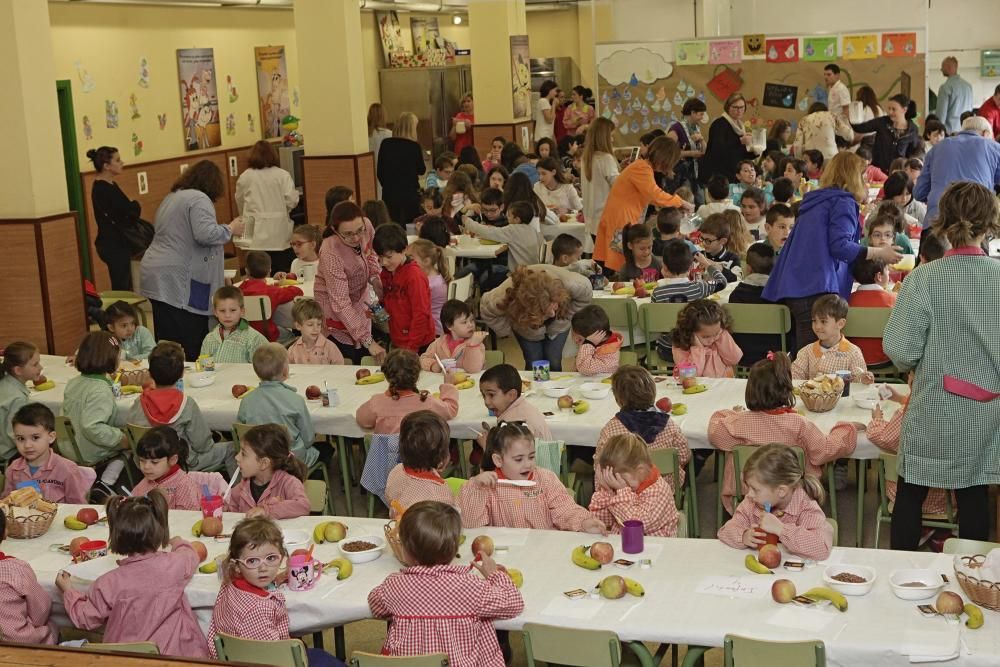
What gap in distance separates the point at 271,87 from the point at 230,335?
29.6ft

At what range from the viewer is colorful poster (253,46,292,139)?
51.3ft

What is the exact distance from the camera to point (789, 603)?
12.4 feet

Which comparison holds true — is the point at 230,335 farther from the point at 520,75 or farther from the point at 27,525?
the point at 520,75

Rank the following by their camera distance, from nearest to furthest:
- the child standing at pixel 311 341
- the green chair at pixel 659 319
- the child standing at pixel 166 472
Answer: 1. the child standing at pixel 166 472
2. the child standing at pixel 311 341
3. the green chair at pixel 659 319

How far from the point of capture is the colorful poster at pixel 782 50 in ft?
47.5

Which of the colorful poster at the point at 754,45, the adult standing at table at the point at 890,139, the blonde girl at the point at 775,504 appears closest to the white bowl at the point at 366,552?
the blonde girl at the point at 775,504

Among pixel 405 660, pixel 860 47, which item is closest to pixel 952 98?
pixel 860 47

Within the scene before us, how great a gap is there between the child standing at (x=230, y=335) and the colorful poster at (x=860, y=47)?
9.16 meters

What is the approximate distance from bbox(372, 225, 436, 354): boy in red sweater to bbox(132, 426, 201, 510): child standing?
236 centimetres

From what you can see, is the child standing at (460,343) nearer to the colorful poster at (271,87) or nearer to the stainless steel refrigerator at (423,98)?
the colorful poster at (271,87)

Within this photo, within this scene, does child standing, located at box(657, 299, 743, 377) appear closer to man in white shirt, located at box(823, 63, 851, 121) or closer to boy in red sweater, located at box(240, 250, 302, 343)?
boy in red sweater, located at box(240, 250, 302, 343)

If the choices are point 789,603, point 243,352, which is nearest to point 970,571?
point 789,603

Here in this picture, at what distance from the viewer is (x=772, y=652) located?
11.3 feet

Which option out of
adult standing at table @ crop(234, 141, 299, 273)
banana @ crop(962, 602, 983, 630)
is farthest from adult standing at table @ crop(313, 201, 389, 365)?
banana @ crop(962, 602, 983, 630)
